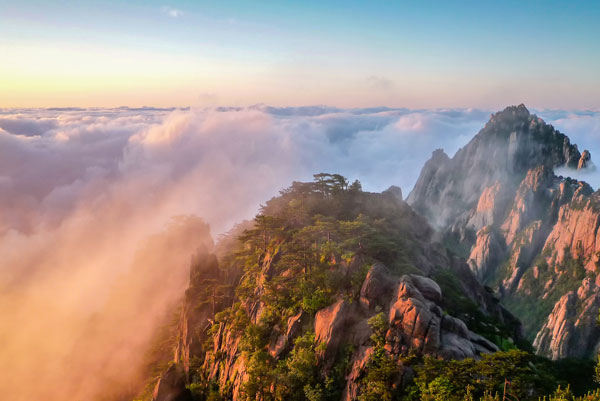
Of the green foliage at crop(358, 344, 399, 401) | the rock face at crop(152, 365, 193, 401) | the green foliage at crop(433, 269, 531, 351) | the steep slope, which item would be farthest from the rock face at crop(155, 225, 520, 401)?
the green foliage at crop(433, 269, 531, 351)

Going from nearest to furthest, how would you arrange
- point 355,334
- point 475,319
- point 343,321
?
point 355,334 < point 343,321 < point 475,319

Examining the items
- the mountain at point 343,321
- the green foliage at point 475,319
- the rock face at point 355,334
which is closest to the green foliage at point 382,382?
the mountain at point 343,321

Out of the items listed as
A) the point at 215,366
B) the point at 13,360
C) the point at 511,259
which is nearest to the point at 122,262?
the point at 13,360

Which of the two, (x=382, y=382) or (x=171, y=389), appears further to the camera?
(x=171, y=389)

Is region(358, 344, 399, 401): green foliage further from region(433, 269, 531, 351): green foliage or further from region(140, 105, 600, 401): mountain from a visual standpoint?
region(433, 269, 531, 351): green foliage

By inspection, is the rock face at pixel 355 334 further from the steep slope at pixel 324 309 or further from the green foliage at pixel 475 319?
the green foliage at pixel 475 319

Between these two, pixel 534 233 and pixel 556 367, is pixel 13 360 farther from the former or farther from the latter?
pixel 534 233

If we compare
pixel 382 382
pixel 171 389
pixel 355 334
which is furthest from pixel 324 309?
pixel 171 389

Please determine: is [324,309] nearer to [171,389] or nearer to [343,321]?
[343,321]
